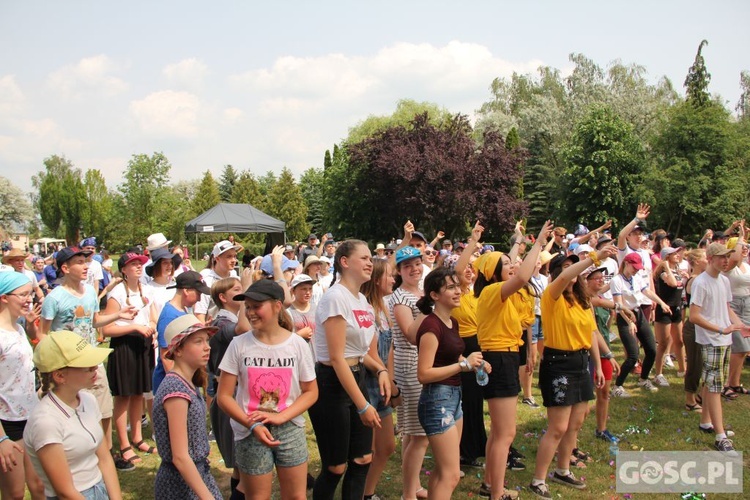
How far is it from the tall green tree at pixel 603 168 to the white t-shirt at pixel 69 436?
35.8m

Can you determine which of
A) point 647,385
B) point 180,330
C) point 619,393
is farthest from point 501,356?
point 647,385

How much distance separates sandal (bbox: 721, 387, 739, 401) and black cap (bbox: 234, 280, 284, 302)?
673cm

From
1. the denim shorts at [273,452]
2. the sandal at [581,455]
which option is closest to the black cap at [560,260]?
the sandal at [581,455]

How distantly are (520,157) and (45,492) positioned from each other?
1526 inches

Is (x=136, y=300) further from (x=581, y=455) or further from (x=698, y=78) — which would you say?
(x=698, y=78)

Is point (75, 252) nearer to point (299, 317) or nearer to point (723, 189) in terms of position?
point (299, 317)

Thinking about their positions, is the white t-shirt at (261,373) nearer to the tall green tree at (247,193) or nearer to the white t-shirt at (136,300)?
the white t-shirt at (136,300)

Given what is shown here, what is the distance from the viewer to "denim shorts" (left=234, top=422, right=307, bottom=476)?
322 centimetres

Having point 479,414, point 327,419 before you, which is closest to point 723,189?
point 479,414

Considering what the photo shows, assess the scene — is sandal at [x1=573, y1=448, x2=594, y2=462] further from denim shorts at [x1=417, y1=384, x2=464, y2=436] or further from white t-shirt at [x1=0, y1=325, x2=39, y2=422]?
white t-shirt at [x1=0, y1=325, x2=39, y2=422]

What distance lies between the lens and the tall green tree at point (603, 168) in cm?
3538

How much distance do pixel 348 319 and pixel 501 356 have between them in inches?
58.6

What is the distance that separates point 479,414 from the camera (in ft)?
18.4

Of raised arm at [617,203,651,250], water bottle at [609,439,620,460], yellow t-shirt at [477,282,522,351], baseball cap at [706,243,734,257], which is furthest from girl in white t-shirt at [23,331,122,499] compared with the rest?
raised arm at [617,203,651,250]
